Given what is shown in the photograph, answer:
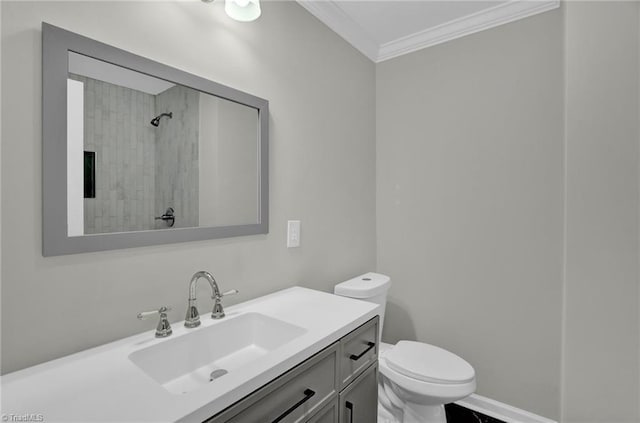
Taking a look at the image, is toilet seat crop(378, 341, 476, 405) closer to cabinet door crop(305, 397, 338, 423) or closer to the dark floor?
the dark floor

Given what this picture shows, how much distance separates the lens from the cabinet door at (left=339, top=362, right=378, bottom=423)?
1.15 meters

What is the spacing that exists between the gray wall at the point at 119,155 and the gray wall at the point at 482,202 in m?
1.68

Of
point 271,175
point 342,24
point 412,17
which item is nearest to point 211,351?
point 271,175

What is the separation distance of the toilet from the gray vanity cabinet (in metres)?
0.33

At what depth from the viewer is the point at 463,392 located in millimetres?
1518

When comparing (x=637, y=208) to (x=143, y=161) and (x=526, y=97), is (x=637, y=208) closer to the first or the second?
(x=526, y=97)

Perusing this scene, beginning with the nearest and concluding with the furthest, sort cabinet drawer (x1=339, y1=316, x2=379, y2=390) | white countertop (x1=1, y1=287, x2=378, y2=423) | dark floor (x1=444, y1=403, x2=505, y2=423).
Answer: white countertop (x1=1, y1=287, x2=378, y2=423), cabinet drawer (x1=339, y1=316, x2=379, y2=390), dark floor (x1=444, y1=403, x2=505, y2=423)

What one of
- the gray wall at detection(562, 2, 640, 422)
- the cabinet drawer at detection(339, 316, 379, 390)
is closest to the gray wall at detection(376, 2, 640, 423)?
the gray wall at detection(562, 2, 640, 422)

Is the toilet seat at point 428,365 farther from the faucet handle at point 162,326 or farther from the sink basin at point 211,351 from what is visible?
the faucet handle at point 162,326

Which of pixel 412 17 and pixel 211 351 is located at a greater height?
pixel 412 17

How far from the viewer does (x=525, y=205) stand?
1.87 meters

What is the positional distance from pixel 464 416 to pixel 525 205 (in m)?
1.33

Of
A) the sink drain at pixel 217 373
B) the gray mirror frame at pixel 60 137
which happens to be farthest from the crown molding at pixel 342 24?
the sink drain at pixel 217 373

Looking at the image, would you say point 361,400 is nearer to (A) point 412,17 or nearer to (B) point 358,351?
(B) point 358,351
